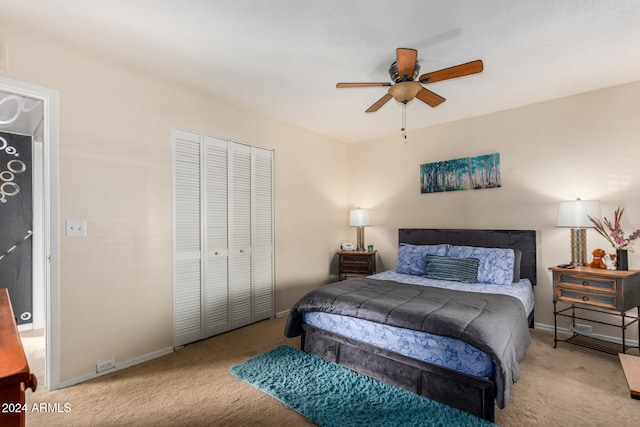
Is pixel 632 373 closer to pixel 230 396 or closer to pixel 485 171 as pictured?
pixel 485 171

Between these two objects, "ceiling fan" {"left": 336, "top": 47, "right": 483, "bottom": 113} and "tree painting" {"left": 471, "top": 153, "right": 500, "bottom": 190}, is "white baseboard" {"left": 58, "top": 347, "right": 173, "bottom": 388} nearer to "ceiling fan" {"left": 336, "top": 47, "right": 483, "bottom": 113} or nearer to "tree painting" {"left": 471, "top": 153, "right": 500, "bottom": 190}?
"ceiling fan" {"left": 336, "top": 47, "right": 483, "bottom": 113}

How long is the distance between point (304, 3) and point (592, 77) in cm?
276

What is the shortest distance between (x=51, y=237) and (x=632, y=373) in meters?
4.21

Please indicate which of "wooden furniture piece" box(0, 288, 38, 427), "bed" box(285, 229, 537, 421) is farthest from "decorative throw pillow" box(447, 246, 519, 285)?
"wooden furniture piece" box(0, 288, 38, 427)

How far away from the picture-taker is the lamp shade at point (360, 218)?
464 cm

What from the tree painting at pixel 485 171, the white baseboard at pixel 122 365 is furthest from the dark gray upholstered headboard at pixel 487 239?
the white baseboard at pixel 122 365

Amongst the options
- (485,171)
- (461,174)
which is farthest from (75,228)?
(485,171)

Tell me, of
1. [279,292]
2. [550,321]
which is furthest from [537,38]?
[279,292]

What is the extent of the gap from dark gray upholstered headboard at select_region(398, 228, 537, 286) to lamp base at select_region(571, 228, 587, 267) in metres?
0.35

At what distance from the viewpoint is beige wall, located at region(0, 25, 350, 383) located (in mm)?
2334

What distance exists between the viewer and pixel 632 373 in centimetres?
216

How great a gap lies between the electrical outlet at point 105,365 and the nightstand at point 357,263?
2897mm

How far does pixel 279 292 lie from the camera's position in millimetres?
3988

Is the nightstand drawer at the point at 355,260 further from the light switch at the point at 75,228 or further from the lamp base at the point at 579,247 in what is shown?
the light switch at the point at 75,228
